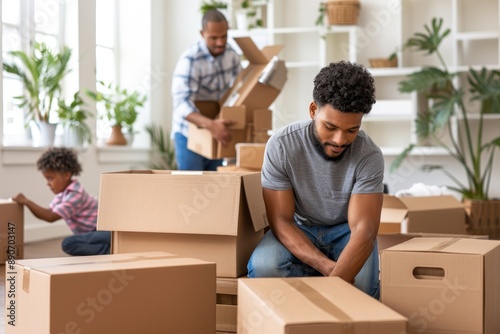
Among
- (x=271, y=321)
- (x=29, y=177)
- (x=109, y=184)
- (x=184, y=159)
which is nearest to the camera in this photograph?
(x=271, y=321)

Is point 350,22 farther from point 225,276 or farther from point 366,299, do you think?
point 366,299

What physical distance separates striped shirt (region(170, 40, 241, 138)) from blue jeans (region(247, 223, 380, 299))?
2.15 m

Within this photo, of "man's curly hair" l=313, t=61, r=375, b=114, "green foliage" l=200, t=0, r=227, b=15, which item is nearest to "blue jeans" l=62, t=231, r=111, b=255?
"man's curly hair" l=313, t=61, r=375, b=114

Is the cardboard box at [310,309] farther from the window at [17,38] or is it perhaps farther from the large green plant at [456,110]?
the large green plant at [456,110]

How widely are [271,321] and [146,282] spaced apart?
1.79 feet

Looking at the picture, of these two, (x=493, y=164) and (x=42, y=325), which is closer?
(x=42, y=325)

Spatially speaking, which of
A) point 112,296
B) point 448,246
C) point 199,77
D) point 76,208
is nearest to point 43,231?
point 76,208

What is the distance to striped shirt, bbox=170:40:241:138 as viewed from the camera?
4543mm

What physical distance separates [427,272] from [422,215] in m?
1.49

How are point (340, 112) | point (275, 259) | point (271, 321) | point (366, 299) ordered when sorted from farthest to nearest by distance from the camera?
point (275, 259) → point (340, 112) → point (366, 299) → point (271, 321)

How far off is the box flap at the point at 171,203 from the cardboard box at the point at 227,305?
156mm

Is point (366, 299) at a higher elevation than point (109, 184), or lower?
lower

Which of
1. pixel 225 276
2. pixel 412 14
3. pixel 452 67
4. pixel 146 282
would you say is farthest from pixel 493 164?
pixel 146 282

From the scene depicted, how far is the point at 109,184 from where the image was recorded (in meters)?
2.53
